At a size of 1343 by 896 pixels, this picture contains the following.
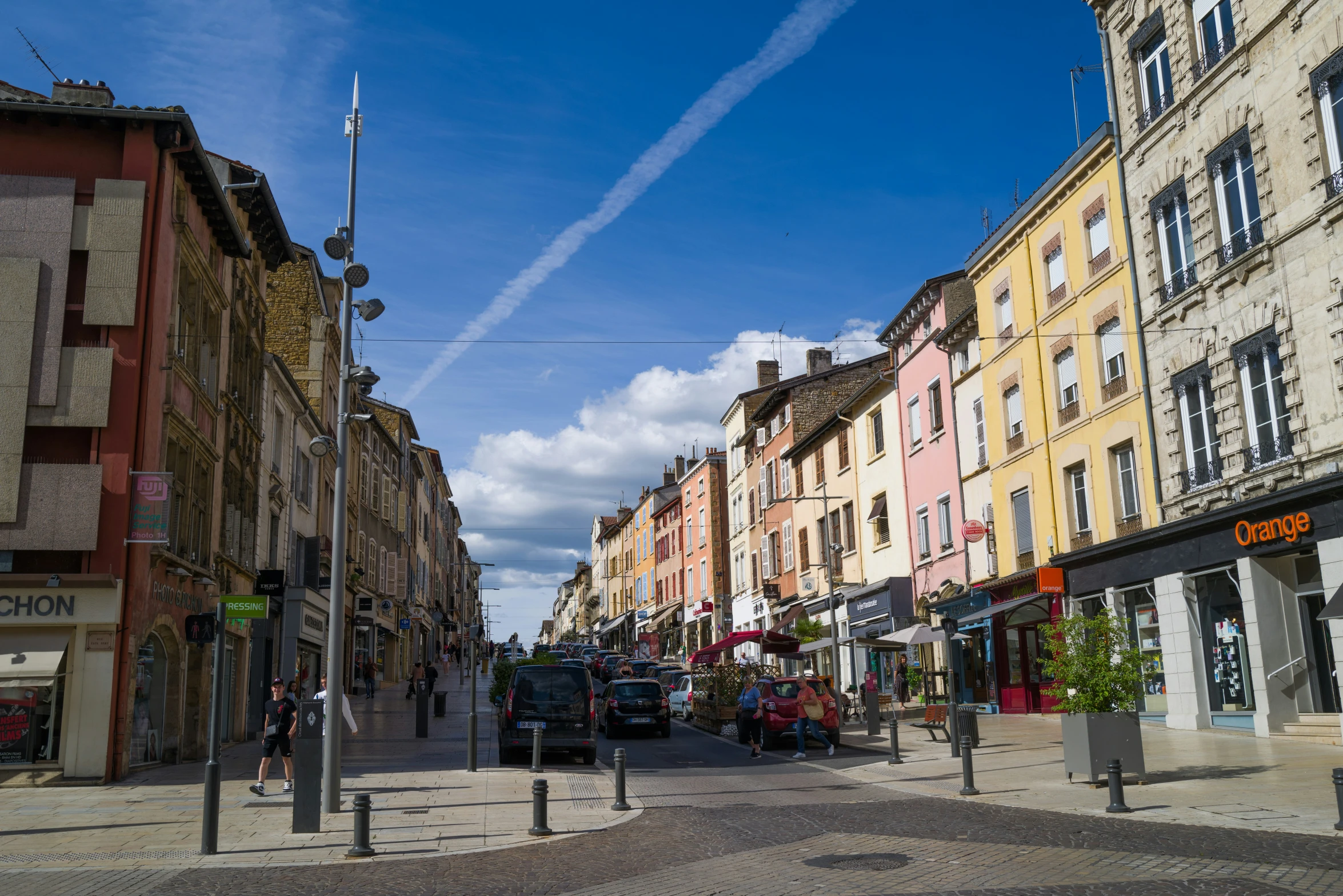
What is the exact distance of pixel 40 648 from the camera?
55.3ft

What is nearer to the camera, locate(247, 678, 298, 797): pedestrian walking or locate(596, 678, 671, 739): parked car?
locate(247, 678, 298, 797): pedestrian walking

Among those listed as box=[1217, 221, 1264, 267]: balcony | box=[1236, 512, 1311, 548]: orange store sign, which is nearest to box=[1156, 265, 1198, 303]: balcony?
box=[1217, 221, 1264, 267]: balcony

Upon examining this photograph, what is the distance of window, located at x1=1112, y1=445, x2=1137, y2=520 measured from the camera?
74.3 feet

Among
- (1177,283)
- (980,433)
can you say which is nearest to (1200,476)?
(1177,283)

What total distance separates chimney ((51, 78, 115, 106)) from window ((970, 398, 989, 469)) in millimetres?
21264

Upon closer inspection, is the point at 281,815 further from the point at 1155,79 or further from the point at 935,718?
the point at 1155,79

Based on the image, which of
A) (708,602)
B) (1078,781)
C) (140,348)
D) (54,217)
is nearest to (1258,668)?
(1078,781)

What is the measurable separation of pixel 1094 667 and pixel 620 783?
6324 millimetres

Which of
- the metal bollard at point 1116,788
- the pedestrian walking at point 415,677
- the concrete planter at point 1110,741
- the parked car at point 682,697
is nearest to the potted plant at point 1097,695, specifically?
the concrete planter at point 1110,741

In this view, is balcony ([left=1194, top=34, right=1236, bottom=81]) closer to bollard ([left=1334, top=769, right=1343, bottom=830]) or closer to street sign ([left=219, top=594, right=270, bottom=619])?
bollard ([left=1334, top=769, right=1343, bottom=830])

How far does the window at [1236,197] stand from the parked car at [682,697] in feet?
63.0

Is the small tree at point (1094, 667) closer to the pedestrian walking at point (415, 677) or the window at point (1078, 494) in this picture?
the window at point (1078, 494)

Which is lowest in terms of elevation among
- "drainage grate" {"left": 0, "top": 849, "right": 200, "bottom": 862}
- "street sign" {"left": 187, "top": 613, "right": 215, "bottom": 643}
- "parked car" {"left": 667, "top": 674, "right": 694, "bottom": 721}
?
"drainage grate" {"left": 0, "top": 849, "right": 200, "bottom": 862}

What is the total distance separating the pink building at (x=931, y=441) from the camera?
101 feet
